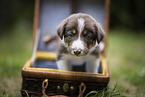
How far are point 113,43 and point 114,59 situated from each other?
1.33m

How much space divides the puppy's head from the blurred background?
3.15 ft

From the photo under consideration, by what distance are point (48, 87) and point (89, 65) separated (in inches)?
26.1

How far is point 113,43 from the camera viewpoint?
5.48 meters

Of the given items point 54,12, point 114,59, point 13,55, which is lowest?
point 114,59

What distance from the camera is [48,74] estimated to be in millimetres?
1851

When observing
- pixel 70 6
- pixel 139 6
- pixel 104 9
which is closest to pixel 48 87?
pixel 70 6

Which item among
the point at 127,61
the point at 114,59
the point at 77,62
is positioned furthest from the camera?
the point at 114,59

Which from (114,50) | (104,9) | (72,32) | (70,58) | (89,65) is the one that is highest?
(104,9)

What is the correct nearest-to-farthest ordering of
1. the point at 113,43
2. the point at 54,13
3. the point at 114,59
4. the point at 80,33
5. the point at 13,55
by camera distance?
the point at 80,33
the point at 54,13
the point at 13,55
the point at 114,59
the point at 113,43

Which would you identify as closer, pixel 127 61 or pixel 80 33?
pixel 80 33

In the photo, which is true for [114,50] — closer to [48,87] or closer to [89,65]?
[89,65]

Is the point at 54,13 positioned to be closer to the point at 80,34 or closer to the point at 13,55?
the point at 80,34

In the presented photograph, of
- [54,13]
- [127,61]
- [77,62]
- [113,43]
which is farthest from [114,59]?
[77,62]

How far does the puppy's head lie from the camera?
5.69ft
